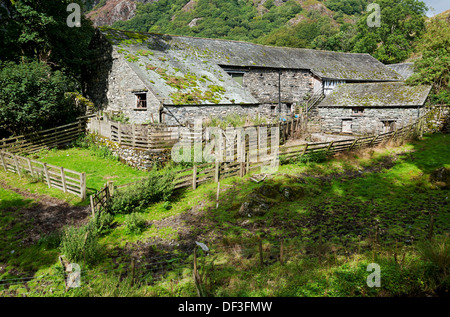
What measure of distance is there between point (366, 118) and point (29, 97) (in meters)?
26.3

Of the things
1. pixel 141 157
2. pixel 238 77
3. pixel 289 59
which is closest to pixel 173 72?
pixel 238 77

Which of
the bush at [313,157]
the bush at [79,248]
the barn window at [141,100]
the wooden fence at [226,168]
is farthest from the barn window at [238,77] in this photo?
A: the bush at [79,248]

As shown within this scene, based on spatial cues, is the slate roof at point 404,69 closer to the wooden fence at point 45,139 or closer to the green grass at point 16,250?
the wooden fence at point 45,139

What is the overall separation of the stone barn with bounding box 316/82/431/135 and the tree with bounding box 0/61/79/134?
22959mm

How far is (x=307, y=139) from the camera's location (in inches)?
893

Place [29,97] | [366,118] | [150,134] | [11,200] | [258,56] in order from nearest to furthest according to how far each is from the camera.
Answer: [11,200] → [150,134] → [29,97] → [366,118] → [258,56]

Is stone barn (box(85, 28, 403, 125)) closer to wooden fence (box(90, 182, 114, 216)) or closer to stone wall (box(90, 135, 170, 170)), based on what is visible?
stone wall (box(90, 135, 170, 170))

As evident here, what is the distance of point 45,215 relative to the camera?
10742 millimetres

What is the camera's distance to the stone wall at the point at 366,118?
23.7m

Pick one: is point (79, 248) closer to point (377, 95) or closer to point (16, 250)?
point (16, 250)

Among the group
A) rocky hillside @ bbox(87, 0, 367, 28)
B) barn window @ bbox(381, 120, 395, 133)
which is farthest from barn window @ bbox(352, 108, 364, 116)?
rocky hillside @ bbox(87, 0, 367, 28)

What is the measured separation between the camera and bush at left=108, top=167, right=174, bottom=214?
11.0 metres
